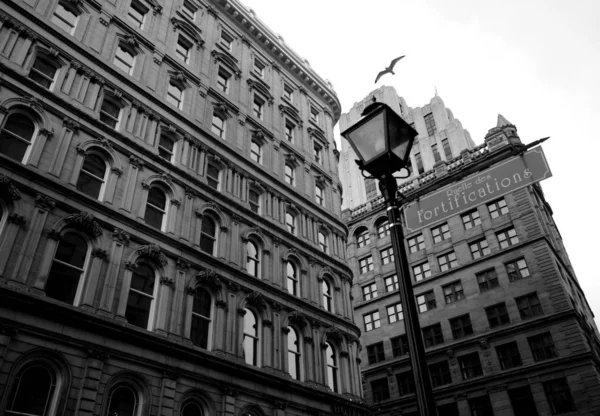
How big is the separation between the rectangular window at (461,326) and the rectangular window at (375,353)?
287 inches

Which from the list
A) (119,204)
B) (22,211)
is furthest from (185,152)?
(22,211)

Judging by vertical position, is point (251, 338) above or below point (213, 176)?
below

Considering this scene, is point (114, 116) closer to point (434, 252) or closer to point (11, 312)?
point (11, 312)

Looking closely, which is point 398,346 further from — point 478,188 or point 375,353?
point 478,188

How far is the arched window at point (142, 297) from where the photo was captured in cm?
1922

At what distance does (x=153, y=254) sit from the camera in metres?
20.7

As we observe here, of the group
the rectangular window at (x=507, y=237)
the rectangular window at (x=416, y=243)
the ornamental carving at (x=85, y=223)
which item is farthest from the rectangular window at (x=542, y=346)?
the ornamental carving at (x=85, y=223)

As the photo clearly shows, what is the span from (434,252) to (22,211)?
127 feet

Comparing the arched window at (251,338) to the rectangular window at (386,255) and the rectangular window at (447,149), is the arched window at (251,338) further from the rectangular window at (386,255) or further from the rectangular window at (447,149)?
the rectangular window at (447,149)

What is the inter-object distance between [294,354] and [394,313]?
2564 centimetres

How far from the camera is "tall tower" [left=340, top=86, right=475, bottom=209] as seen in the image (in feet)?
193

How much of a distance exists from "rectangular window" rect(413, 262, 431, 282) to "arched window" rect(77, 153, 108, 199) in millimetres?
35009

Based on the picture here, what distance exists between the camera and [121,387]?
56.9ft

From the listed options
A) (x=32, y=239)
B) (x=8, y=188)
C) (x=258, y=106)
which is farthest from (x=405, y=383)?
(x=8, y=188)
